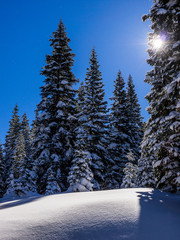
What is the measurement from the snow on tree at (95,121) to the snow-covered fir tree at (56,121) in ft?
5.29

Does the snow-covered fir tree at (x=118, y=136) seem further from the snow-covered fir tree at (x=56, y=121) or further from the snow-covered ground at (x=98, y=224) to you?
the snow-covered ground at (x=98, y=224)

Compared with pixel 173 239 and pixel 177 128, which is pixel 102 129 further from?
pixel 173 239

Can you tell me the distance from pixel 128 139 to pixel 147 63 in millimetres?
14003

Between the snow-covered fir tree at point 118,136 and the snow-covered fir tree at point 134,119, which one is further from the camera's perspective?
the snow-covered fir tree at point 134,119

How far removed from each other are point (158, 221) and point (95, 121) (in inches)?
558

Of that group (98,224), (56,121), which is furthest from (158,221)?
(56,121)

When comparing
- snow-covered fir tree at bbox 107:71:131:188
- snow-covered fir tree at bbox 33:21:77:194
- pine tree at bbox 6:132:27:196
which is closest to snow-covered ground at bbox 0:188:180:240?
snow-covered fir tree at bbox 33:21:77:194

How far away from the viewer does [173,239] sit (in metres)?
2.69

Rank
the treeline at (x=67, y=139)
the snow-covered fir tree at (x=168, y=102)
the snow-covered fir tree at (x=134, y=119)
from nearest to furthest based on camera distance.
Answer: the snow-covered fir tree at (x=168, y=102), the treeline at (x=67, y=139), the snow-covered fir tree at (x=134, y=119)

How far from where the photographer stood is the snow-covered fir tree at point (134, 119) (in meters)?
23.2

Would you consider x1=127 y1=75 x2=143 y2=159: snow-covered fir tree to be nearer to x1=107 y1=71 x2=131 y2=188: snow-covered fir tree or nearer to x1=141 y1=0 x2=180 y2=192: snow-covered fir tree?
x1=107 y1=71 x2=131 y2=188: snow-covered fir tree

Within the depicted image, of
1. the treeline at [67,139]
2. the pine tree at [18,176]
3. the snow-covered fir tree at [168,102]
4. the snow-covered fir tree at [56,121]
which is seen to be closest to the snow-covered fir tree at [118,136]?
the treeline at [67,139]

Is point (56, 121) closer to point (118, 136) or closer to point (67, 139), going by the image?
point (67, 139)

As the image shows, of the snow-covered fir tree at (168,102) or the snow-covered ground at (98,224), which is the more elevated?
the snow-covered fir tree at (168,102)
